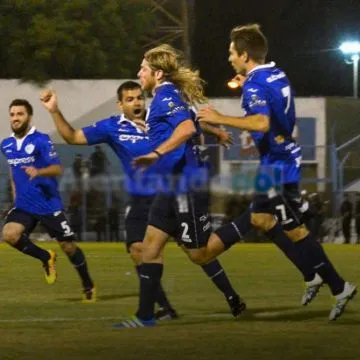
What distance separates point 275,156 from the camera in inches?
418

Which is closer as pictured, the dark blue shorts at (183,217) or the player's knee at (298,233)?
the dark blue shorts at (183,217)

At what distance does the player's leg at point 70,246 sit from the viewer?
1321 centimetres

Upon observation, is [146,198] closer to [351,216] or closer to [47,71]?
[351,216]

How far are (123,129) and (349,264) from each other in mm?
8711

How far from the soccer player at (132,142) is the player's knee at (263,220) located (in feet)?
1.71

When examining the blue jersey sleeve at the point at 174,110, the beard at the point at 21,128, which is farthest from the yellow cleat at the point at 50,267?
the blue jersey sleeve at the point at 174,110

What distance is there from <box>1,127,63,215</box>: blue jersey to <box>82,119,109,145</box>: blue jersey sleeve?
2001 millimetres

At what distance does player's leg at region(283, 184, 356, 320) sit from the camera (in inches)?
415

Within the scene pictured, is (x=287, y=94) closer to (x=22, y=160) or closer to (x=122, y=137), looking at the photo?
(x=122, y=137)

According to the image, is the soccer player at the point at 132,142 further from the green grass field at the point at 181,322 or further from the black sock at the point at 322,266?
the black sock at the point at 322,266

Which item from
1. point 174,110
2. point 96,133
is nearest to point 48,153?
point 96,133

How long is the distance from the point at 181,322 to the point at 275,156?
57.8 inches

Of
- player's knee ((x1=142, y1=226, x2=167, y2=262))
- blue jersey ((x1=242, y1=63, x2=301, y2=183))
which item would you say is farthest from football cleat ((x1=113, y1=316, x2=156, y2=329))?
blue jersey ((x1=242, y1=63, x2=301, y2=183))

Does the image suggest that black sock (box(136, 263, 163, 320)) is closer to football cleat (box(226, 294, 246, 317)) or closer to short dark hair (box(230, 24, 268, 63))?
football cleat (box(226, 294, 246, 317))
